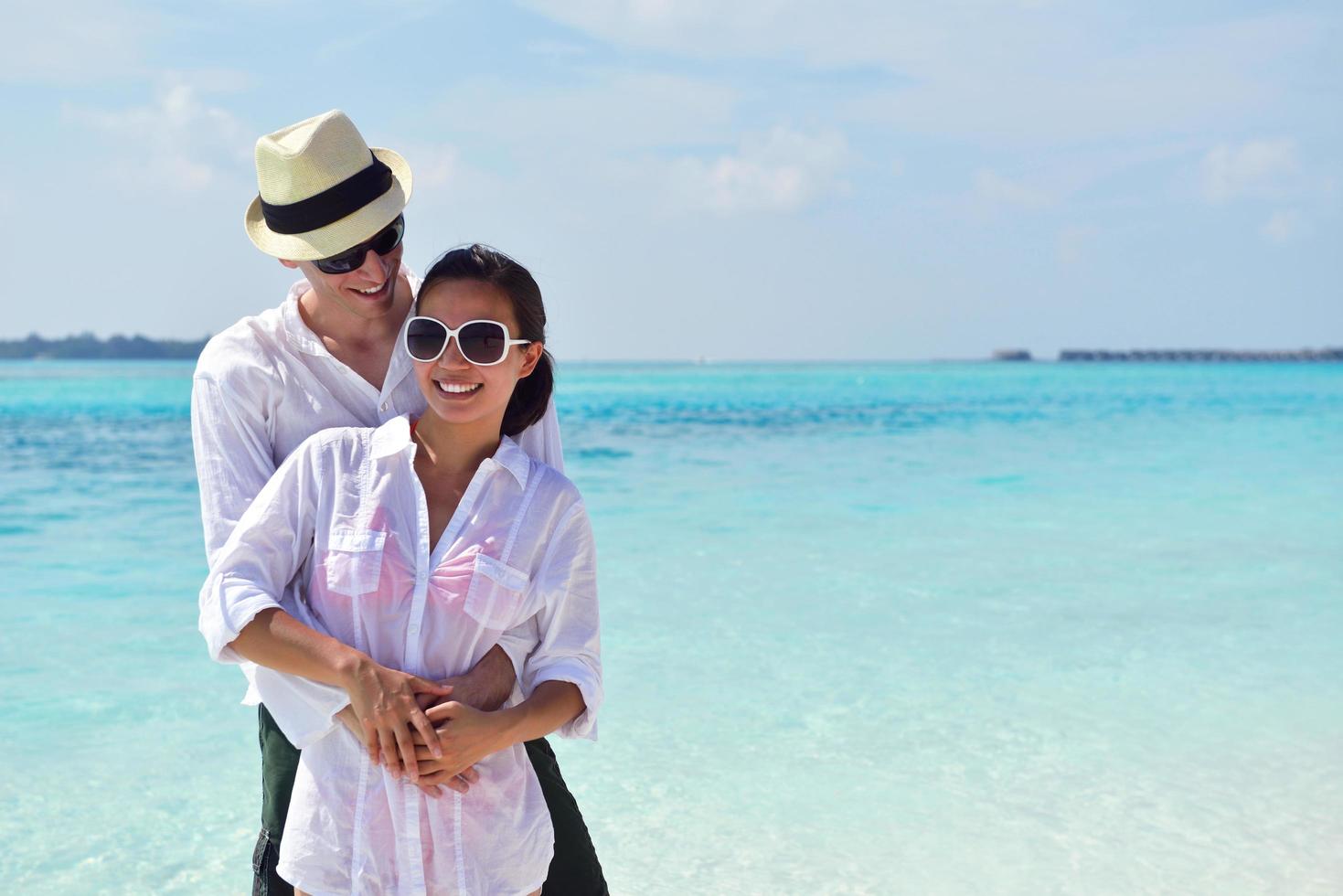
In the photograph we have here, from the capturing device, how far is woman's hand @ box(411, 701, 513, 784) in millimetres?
1808

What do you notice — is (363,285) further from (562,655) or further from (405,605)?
(562,655)

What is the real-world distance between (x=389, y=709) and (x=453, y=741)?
105 millimetres

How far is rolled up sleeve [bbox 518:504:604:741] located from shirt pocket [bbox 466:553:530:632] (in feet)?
0.15

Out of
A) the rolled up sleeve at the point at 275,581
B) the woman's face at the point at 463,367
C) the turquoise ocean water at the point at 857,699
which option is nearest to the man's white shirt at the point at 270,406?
the rolled up sleeve at the point at 275,581

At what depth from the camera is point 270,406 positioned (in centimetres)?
221

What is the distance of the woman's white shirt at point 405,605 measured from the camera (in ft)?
6.18

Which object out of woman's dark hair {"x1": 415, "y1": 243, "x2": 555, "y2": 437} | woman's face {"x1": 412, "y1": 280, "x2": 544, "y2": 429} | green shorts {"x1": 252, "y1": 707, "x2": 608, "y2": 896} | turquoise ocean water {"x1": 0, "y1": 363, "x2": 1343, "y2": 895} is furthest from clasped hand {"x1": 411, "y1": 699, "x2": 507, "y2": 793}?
turquoise ocean water {"x1": 0, "y1": 363, "x2": 1343, "y2": 895}

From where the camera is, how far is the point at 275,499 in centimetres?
194

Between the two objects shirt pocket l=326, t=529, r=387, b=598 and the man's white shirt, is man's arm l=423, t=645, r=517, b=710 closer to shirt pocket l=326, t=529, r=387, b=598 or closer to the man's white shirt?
the man's white shirt

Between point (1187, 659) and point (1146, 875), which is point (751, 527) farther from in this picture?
point (1146, 875)

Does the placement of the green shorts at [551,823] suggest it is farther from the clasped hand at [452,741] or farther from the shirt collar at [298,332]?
the shirt collar at [298,332]

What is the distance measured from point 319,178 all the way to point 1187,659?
4.96 m

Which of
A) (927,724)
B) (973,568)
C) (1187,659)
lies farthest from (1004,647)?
(973,568)

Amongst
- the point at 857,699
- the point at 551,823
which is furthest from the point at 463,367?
the point at 857,699
